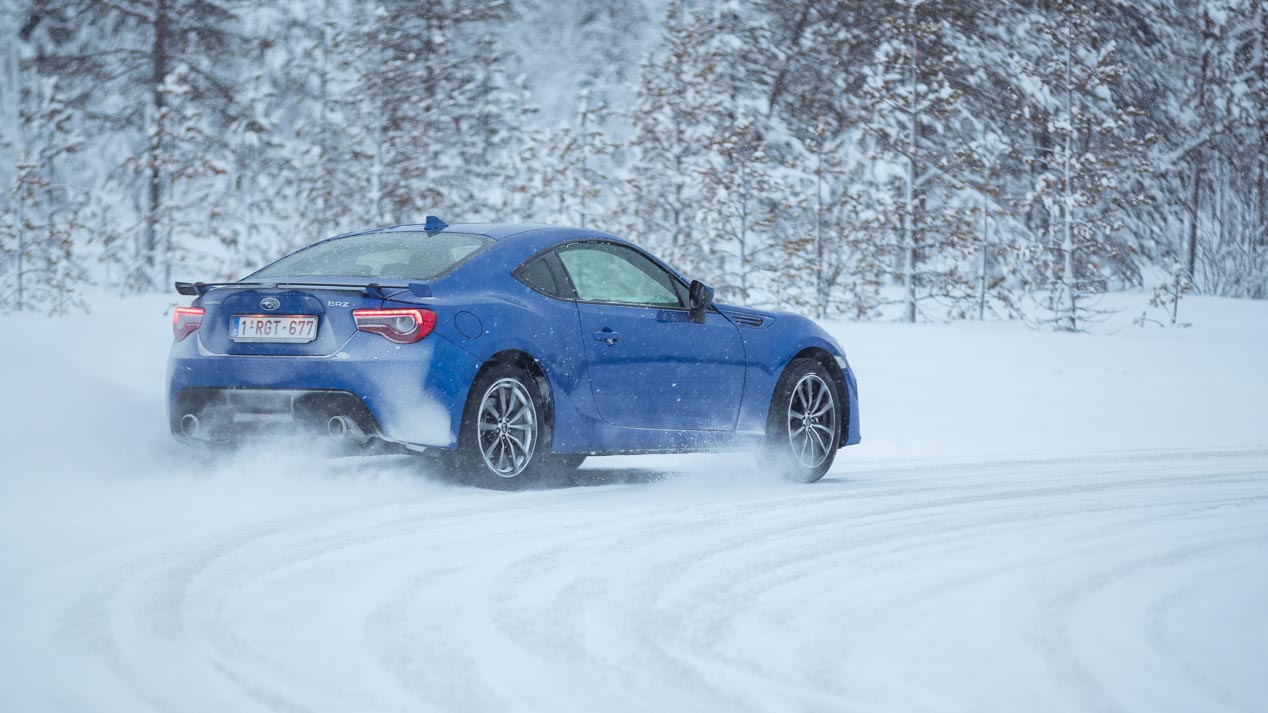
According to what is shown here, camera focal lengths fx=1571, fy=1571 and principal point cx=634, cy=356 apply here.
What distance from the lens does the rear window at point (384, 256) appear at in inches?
320

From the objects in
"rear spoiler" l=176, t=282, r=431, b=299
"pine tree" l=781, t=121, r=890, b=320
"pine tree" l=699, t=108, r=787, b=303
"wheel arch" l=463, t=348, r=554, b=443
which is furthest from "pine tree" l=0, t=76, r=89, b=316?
"wheel arch" l=463, t=348, r=554, b=443

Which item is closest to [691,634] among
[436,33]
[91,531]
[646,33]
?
[91,531]

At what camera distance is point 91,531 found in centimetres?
655

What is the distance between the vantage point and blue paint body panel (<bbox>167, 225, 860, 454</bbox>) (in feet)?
24.8

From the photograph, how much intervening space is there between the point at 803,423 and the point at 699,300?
1.20 metres

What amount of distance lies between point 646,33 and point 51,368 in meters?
51.2

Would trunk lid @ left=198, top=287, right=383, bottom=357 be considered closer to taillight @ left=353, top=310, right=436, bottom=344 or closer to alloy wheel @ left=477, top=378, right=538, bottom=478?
taillight @ left=353, top=310, right=436, bottom=344

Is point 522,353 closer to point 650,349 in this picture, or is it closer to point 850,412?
point 650,349

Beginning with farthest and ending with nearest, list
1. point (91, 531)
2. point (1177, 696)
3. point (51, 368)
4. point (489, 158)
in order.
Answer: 1. point (489, 158)
2. point (51, 368)
3. point (91, 531)
4. point (1177, 696)

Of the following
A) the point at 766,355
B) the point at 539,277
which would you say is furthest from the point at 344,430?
the point at 766,355

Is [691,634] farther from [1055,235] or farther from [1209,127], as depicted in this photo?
[1209,127]

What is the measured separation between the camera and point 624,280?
889cm

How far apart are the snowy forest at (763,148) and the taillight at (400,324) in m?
17.6

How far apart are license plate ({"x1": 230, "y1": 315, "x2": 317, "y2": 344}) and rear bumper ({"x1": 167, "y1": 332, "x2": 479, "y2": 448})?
11cm
